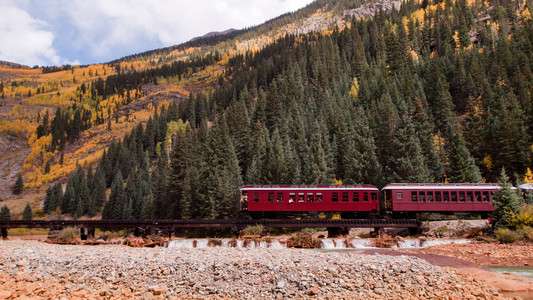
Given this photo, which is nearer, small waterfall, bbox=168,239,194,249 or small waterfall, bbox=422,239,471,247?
small waterfall, bbox=422,239,471,247

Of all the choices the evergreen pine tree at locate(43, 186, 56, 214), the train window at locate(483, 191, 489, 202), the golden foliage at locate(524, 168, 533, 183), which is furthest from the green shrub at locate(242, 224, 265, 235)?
the evergreen pine tree at locate(43, 186, 56, 214)

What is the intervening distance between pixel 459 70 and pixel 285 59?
189 feet

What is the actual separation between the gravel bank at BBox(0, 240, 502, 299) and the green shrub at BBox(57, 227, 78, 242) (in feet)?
46.3

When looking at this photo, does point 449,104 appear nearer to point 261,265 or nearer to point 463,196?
point 463,196

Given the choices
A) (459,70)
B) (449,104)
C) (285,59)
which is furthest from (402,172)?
(285,59)

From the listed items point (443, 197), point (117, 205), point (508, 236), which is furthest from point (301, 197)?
point (117, 205)

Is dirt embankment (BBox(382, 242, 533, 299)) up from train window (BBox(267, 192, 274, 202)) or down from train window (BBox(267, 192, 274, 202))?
down

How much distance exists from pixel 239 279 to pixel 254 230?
16017mm

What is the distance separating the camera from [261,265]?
1656cm

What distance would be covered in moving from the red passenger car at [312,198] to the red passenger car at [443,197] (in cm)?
255

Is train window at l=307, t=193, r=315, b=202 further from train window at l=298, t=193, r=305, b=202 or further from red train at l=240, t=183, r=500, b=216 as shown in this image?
train window at l=298, t=193, r=305, b=202

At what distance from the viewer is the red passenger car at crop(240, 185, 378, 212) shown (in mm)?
A: 32688

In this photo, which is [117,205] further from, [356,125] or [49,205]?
[356,125]

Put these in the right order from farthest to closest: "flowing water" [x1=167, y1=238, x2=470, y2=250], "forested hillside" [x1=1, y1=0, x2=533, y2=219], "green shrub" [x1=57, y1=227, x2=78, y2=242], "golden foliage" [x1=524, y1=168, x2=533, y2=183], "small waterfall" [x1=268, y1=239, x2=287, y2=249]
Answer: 1. "forested hillside" [x1=1, y1=0, x2=533, y2=219]
2. "golden foliage" [x1=524, y1=168, x2=533, y2=183]
3. "green shrub" [x1=57, y1=227, x2=78, y2=242]
4. "small waterfall" [x1=268, y1=239, x2=287, y2=249]
5. "flowing water" [x1=167, y1=238, x2=470, y2=250]
